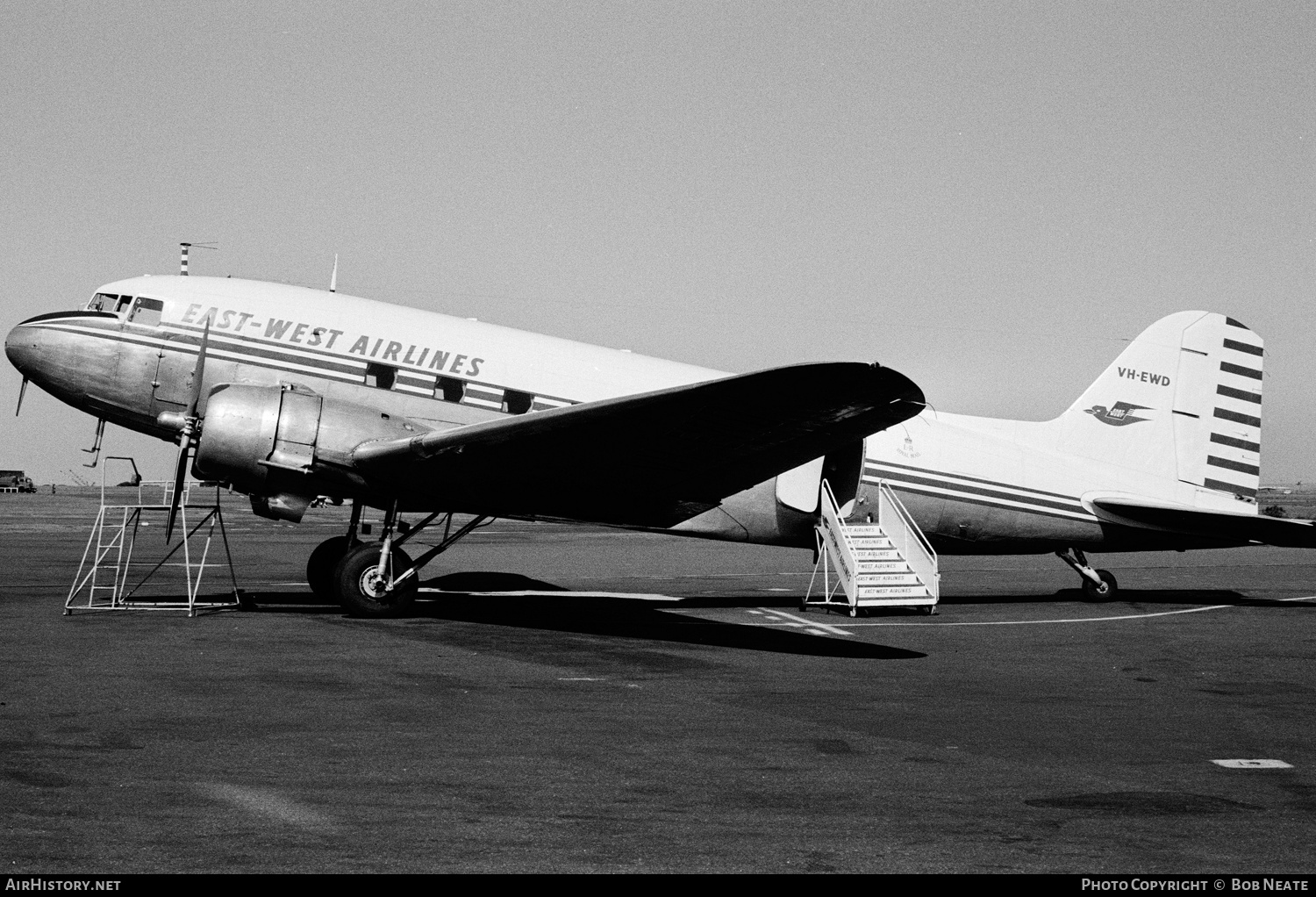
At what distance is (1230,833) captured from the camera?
5176mm

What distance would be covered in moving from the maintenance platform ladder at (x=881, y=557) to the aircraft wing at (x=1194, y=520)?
3060 mm

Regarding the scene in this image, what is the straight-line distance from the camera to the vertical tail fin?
17.2 meters

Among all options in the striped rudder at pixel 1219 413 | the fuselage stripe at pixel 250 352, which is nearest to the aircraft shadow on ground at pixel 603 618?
the fuselage stripe at pixel 250 352

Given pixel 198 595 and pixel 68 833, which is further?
pixel 198 595

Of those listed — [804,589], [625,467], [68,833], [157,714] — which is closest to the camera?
[68,833]

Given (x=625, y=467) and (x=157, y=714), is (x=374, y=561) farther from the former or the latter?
(x=157, y=714)

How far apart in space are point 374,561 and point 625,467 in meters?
3.30

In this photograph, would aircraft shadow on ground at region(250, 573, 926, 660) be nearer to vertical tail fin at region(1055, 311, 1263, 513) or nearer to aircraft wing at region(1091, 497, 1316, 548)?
aircraft wing at region(1091, 497, 1316, 548)

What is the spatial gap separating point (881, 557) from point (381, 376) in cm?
720

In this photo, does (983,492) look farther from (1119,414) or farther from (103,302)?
(103,302)

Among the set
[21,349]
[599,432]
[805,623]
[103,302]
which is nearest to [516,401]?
[599,432]

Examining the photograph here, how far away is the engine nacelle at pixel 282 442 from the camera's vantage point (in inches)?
495

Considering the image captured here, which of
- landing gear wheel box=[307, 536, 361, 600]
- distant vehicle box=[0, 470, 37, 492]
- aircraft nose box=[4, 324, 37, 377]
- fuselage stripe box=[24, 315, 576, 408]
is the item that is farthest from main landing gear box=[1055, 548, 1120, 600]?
distant vehicle box=[0, 470, 37, 492]
